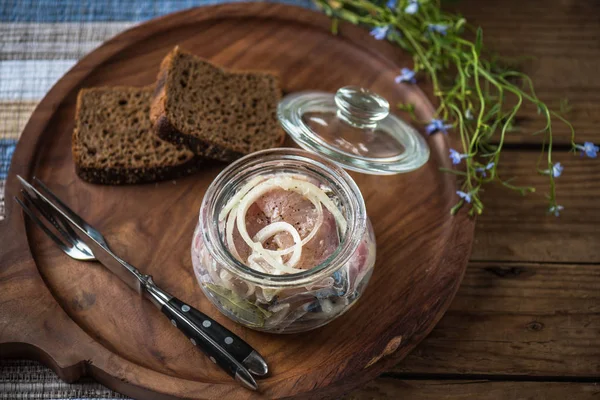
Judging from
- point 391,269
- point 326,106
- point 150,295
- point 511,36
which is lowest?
point 150,295

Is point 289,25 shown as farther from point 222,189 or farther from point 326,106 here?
point 222,189

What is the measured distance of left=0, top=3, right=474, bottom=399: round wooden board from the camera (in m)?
2.14

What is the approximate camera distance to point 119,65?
285 centimetres

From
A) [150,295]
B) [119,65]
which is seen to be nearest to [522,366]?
[150,295]

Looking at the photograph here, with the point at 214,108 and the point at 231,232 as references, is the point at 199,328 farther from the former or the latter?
the point at 214,108

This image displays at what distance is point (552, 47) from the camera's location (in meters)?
3.21

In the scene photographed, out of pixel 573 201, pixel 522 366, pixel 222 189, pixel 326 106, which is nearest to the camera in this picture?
pixel 222 189

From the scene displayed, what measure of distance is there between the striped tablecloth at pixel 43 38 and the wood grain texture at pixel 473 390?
5.27ft

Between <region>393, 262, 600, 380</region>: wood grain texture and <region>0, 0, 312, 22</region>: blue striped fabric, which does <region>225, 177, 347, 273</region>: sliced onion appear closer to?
<region>393, 262, 600, 380</region>: wood grain texture

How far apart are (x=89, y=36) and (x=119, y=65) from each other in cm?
37

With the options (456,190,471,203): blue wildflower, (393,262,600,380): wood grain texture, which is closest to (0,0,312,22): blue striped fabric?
(456,190,471,203): blue wildflower

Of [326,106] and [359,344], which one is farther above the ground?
[326,106]

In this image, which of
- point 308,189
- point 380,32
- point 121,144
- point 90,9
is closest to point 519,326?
point 308,189

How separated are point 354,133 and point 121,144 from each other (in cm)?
93
